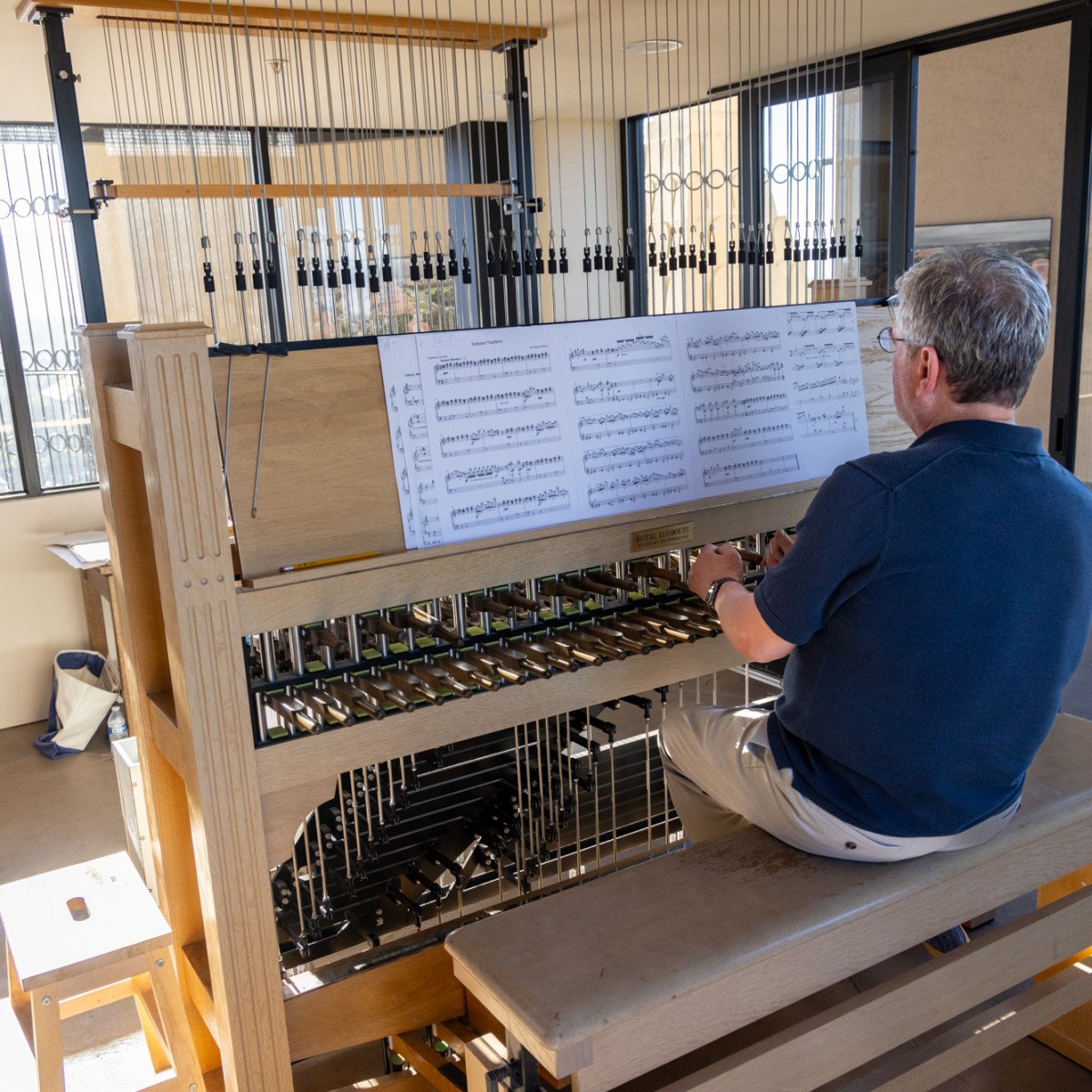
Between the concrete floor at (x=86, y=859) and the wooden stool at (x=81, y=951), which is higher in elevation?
the wooden stool at (x=81, y=951)

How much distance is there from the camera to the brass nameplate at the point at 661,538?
218 centimetres

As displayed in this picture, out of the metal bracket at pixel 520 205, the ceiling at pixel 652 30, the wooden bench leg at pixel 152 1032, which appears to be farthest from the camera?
the ceiling at pixel 652 30

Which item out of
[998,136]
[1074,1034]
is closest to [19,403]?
[998,136]

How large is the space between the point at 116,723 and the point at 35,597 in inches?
26.0

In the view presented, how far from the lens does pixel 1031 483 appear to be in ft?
5.26

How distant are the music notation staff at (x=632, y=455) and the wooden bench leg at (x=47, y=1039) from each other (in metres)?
1.32

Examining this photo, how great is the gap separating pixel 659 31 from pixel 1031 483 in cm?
270

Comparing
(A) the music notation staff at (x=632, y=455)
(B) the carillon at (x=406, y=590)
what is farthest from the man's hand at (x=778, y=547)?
(A) the music notation staff at (x=632, y=455)

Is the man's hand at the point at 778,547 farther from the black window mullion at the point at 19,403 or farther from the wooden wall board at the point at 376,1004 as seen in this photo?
the black window mullion at the point at 19,403

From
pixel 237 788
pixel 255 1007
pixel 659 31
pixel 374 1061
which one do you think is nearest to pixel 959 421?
pixel 237 788

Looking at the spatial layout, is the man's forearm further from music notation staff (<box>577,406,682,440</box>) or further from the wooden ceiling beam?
the wooden ceiling beam

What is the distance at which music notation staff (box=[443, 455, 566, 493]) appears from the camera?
2.02m

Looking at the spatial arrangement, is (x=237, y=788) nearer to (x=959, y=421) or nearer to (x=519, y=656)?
(x=519, y=656)

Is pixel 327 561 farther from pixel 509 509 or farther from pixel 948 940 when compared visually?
pixel 948 940
